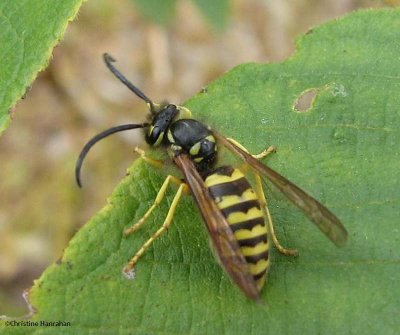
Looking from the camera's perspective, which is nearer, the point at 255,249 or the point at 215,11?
the point at 255,249

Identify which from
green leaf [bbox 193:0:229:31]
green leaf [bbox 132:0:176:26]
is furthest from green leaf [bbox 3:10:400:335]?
green leaf [bbox 132:0:176:26]

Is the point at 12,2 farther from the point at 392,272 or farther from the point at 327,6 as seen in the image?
the point at 327,6

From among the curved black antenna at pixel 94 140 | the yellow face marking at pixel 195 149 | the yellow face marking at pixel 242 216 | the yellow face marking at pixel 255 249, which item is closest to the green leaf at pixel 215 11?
the curved black antenna at pixel 94 140

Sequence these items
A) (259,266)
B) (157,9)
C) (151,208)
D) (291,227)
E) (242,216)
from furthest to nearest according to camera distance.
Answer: (157,9) < (291,227) < (151,208) < (242,216) < (259,266)

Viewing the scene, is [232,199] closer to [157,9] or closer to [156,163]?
[156,163]

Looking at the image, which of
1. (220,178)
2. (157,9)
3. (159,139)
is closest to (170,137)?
(159,139)

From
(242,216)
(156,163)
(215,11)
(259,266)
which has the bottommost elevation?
(259,266)

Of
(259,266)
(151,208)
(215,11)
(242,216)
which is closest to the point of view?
(259,266)

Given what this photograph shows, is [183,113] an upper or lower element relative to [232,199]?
upper
